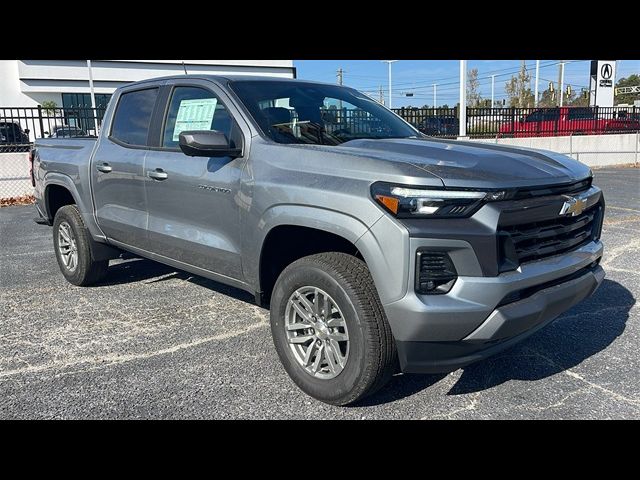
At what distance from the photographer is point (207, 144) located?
132 inches

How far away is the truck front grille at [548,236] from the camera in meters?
2.74

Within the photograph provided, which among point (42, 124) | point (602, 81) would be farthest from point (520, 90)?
point (42, 124)

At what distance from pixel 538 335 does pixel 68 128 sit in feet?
41.9

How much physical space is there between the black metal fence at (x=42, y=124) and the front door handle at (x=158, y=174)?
29.4 feet

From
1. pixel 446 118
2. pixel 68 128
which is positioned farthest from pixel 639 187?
pixel 68 128

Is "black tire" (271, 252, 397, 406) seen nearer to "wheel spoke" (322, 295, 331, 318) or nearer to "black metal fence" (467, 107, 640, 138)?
"wheel spoke" (322, 295, 331, 318)

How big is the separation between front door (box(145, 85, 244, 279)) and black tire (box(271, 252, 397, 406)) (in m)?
0.73

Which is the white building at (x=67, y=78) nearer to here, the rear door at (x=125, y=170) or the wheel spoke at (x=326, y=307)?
the rear door at (x=125, y=170)

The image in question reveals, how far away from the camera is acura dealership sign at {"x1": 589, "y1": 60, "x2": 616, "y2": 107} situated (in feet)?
75.5

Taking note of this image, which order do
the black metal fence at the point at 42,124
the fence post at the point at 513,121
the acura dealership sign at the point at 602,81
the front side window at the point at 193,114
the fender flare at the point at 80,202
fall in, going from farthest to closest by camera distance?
1. the acura dealership sign at the point at 602,81
2. the fence post at the point at 513,121
3. the black metal fence at the point at 42,124
4. the fender flare at the point at 80,202
5. the front side window at the point at 193,114

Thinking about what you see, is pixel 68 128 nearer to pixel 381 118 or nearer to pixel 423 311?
pixel 381 118

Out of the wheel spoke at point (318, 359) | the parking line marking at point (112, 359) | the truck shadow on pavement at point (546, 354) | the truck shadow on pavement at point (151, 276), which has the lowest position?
the truck shadow on pavement at point (546, 354)

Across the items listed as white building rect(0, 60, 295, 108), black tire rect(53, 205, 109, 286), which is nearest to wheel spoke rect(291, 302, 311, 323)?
black tire rect(53, 205, 109, 286)

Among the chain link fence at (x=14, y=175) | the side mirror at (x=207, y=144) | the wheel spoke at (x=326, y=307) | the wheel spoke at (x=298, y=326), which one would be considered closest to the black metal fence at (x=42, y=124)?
the chain link fence at (x=14, y=175)
